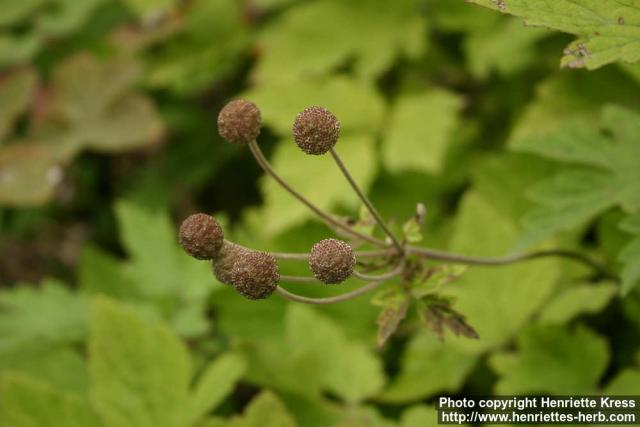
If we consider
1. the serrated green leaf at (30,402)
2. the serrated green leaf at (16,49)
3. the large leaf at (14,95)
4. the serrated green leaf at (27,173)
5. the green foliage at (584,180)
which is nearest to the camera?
the green foliage at (584,180)

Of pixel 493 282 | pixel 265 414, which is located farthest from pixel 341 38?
pixel 265 414

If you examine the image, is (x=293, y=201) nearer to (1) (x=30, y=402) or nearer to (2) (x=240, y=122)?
(1) (x=30, y=402)

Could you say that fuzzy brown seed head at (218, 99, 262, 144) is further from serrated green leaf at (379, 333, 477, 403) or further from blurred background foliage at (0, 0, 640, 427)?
serrated green leaf at (379, 333, 477, 403)

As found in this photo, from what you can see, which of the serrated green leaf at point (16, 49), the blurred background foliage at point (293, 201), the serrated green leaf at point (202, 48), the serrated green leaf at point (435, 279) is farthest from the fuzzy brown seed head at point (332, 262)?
the serrated green leaf at point (16, 49)

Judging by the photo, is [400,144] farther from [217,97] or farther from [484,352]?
[217,97]

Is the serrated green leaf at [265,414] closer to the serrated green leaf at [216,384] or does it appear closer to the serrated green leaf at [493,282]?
the serrated green leaf at [216,384]

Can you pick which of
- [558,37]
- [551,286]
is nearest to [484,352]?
[551,286]
